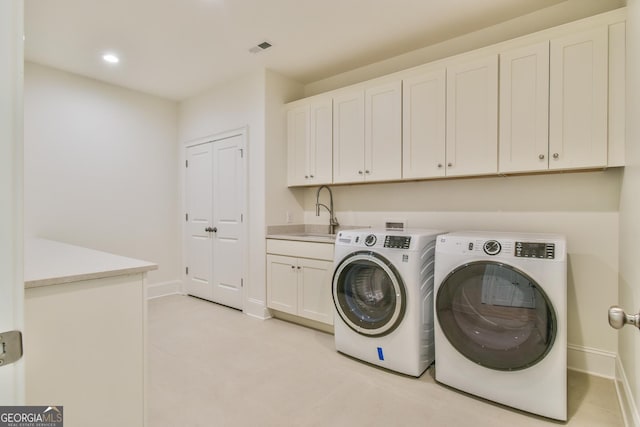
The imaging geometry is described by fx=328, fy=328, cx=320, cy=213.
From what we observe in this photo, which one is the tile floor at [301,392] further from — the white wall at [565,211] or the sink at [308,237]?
the sink at [308,237]

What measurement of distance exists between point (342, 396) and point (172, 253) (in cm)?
341

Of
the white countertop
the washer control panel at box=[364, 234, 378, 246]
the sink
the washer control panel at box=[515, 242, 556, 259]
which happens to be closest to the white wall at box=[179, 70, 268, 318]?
the sink

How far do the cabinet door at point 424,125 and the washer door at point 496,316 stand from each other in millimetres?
991

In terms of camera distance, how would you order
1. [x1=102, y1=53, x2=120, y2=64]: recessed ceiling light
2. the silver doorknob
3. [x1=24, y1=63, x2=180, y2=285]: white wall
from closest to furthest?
the silver doorknob, [x1=102, y1=53, x2=120, y2=64]: recessed ceiling light, [x1=24, y1=63, x2=180, y2=285]: white wall

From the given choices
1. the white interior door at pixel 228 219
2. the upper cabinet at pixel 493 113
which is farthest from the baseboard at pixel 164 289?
the upper cabinet at pixel 493 113

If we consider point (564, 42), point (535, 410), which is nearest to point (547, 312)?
point (535, 410)

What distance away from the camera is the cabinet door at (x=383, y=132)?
2.89 metres

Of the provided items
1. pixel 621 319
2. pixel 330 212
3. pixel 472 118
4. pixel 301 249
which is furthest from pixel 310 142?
pixel 621 319

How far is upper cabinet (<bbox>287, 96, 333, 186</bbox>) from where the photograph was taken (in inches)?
133

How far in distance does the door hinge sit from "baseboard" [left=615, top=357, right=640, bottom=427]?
2.28 meters

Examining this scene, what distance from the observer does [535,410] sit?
183 centimetres

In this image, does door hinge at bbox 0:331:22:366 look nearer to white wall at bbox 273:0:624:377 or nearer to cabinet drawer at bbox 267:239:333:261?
cabinet drawer at bbox 267:239:333:261

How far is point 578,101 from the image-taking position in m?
2.11

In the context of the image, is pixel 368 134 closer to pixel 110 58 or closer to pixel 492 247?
pixel 492 247
